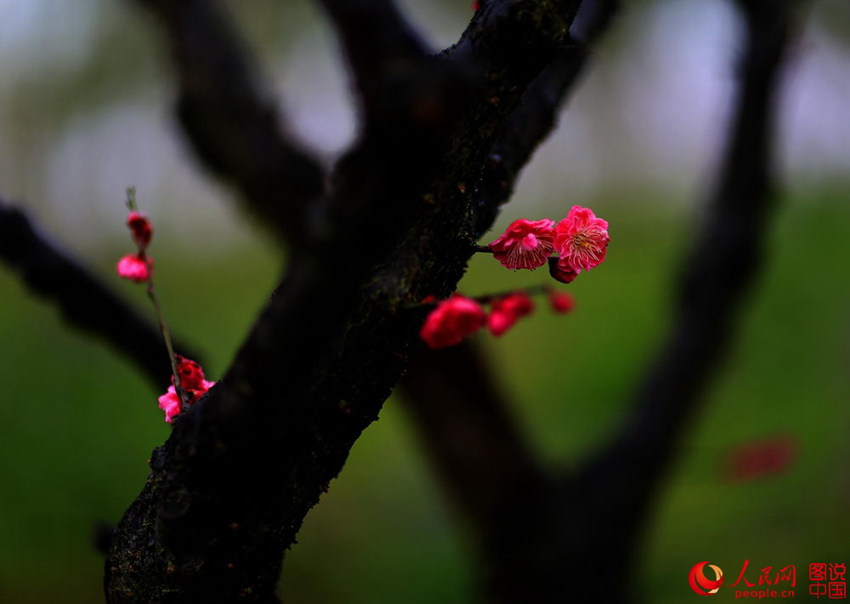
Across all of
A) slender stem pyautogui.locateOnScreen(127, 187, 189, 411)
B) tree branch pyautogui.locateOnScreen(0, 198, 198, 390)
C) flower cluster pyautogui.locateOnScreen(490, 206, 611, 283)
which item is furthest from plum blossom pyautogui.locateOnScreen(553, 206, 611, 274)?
tree branch pyautogui.locateOnScreen(0, 198, 198, 390)

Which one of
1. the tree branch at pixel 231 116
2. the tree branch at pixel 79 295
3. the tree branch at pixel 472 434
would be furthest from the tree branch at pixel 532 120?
the tree branch at pixel 472 434

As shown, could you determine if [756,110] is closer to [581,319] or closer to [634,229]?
[581,319]

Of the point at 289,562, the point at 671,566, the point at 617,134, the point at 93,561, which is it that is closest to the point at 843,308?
the point at 671,566

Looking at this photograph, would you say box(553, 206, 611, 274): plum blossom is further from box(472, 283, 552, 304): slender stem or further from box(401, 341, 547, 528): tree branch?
box(401, 341, 547, 528): tree branch

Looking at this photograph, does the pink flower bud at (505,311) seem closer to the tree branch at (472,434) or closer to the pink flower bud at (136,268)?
the pink flower bud at (136,268)

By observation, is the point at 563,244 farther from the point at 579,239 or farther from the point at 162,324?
the point at 162,324

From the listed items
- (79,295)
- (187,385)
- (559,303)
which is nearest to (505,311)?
(559,303)
